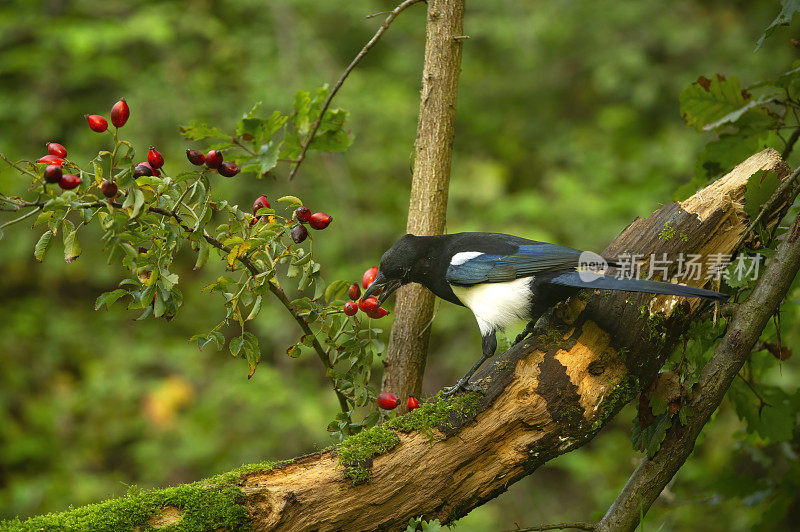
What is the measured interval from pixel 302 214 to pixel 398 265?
0.55m

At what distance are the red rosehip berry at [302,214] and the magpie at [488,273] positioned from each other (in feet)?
1.39

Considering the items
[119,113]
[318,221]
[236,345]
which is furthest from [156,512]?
[119,113]

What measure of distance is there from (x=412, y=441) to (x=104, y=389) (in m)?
4.26

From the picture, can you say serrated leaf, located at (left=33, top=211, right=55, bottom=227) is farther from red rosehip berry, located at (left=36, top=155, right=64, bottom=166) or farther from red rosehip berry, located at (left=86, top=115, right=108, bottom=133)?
red rosehip berry, located at (left=86, top=115, right=108, bottom=133)

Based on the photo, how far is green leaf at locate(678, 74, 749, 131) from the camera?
2.52 meters

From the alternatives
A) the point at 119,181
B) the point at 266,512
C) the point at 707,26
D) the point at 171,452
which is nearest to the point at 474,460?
the point at 266,512

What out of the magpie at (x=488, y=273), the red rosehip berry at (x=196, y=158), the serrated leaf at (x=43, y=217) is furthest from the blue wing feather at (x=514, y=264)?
the serrated leaf at (x=43, y=217)

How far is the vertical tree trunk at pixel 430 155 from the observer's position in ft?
8.04

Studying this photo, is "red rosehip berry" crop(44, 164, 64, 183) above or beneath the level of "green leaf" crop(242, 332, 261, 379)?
above

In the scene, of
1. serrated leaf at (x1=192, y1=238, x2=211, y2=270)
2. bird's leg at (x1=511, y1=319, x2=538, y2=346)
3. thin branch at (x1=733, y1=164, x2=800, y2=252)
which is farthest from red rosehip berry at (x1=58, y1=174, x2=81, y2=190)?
thin branch at (x1=733, y1=164, x2=800, y2=252)

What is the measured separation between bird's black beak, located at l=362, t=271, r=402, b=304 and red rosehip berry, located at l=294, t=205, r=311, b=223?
0.44 meters

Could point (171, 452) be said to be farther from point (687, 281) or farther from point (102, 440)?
point (687, 281)

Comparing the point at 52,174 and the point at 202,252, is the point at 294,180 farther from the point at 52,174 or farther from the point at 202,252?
the point at 52,174

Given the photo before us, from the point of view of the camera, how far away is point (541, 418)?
1.97 m
